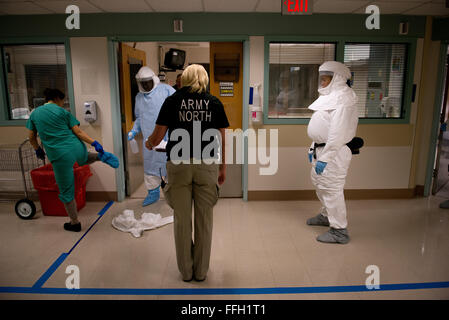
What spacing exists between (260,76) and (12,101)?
3.28 meters

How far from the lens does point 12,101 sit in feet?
13.8

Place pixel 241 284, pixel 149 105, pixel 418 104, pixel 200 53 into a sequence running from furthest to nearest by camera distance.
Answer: pixel 200 53, pixel 418 104, pixel 149 105, pixel 241 284

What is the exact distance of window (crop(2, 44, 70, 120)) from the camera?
13.5ft

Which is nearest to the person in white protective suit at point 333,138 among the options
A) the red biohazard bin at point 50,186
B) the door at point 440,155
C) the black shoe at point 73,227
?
the door at point 440,155

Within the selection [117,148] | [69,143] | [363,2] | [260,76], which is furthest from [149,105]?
[363,2]

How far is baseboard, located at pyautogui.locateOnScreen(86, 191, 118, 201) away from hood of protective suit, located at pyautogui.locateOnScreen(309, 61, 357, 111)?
282 cm

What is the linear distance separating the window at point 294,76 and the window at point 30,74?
9.02ft

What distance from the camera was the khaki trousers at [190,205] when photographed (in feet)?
7.32

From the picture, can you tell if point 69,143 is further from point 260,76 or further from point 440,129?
point 440,129

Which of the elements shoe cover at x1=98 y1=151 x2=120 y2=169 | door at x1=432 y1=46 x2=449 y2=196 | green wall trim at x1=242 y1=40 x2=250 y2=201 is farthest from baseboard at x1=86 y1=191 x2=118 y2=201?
door at x1=432 y1=46 x2=449 y2=196

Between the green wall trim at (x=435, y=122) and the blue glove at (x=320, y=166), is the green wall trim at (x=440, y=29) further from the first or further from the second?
the blue glove at (x=320, y=166)

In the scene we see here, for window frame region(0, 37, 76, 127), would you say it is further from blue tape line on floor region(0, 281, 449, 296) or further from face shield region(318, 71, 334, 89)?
face shield region(318, 71, 334, 89)

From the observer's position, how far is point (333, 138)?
2826 millimetres
